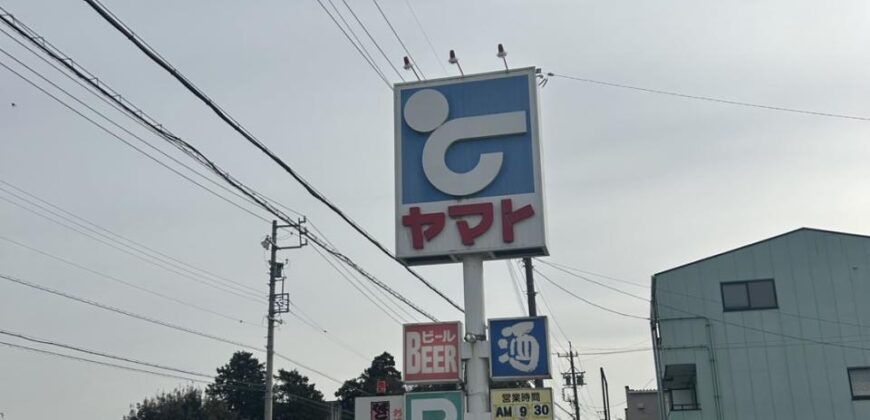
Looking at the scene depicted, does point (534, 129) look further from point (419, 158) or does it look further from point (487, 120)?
point (419, 158)

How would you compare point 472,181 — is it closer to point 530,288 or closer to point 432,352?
point 432,352

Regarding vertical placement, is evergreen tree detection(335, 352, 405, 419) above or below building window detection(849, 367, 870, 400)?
above

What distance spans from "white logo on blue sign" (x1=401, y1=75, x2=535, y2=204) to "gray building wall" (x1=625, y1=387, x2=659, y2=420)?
3786cm

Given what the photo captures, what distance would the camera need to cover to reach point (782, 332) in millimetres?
29922

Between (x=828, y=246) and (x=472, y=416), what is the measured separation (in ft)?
63.5

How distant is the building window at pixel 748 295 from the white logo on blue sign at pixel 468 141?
54.8 feet

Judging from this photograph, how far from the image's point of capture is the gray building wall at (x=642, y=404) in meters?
51.9

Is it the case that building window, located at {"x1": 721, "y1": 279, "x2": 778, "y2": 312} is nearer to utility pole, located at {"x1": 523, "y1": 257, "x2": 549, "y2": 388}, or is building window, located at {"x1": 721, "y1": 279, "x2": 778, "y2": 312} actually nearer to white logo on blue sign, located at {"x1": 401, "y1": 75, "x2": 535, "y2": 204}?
utility pole, located at {"x1": 523, "y1": 257, "x2": 549, "y2": 388}

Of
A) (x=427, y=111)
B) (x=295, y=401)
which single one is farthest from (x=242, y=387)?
(x=427, y=111)

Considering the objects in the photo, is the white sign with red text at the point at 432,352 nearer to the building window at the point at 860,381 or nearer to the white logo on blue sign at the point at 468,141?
the white logo on blue sign at the point at 468,141

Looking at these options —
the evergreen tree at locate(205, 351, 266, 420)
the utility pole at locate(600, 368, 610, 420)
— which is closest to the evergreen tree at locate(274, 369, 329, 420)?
the evergreen tree at locate(205, 351, 266, 420)

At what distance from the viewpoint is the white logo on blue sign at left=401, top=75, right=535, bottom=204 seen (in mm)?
17000

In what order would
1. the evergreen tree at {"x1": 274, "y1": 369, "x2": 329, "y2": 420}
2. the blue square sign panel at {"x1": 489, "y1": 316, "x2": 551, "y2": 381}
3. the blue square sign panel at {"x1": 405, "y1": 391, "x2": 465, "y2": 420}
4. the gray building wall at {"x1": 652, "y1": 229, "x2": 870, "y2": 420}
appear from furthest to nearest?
the evergreen tree at {"x1": 274, "y1": 369, "x2": 329, "y2": 420}, the gray building wall at {"x1": 652, "y1": 229, "x2": 870, "y2": 420}, the blue square sign panel at {"x1": 405, "y1": 391, "x2": 465, "y2": 420}, the blue square sign panel at {"x1": 489, "y1": 316, "x2": 551, "y2": 381}

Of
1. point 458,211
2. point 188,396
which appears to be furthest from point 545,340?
point 188,396
